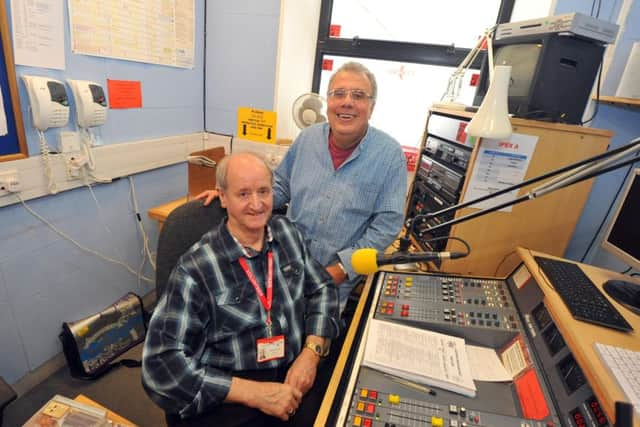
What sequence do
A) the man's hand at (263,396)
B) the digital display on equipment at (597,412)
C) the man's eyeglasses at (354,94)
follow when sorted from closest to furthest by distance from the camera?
1. the digital display on equipment at (597,412)
2. the man's hand at (263,396)
3. the man's eyeglasses at (354,94)

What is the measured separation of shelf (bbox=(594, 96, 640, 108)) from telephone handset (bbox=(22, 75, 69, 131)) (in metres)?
2.24

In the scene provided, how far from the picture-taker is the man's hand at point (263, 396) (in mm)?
981

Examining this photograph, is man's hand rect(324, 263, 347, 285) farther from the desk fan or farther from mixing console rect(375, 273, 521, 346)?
the desk fan

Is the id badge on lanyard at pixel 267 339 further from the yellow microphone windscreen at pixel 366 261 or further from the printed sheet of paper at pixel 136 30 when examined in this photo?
the printed sheet of paper at pixel 136 30

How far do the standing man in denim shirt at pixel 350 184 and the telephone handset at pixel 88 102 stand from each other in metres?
0.97

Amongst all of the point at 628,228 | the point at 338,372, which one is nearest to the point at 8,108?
the point at 338,372

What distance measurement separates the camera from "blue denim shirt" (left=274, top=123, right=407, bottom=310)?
1347 millimetres

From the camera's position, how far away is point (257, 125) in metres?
2.26

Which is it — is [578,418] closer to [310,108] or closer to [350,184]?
[350,184]

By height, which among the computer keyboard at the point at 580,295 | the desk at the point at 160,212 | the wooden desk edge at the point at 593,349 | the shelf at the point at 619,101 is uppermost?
the shelf at the point at 619,101

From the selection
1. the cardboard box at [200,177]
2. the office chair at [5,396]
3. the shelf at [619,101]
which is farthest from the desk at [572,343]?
the cardboard box at [200,177]

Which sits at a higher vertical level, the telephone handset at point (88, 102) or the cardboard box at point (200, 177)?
the telephone handset at point (88, 102)

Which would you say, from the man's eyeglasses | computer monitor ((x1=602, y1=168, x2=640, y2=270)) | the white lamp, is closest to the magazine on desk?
computer monitor ((x1=602, y1=168, x2=640, y2=270))

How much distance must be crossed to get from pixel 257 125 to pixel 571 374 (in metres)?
1.99
